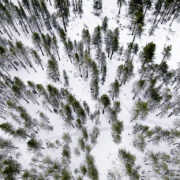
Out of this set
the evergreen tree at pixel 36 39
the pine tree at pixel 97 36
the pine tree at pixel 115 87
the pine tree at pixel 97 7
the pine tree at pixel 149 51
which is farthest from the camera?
the pine tree at pixel 97 7

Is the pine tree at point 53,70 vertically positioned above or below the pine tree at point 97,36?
below

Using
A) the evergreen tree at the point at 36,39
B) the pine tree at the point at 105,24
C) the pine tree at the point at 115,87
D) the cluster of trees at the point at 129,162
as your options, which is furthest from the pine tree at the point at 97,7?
the cluster of trees at the point at 129,162

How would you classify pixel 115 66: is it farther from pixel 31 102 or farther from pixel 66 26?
pixel 31 102

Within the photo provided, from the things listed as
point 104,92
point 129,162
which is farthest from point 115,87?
point 129,162

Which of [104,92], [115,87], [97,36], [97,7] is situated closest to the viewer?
[115,87]

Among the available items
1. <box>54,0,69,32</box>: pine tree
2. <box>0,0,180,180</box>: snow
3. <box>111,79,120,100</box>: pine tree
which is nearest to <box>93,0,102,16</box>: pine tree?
<box>0,0,180,180</box>: snow

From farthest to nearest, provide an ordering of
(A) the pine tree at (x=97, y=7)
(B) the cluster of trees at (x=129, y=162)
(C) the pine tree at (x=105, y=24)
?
(A) the pine tree at (x=97, y=7) → (C) the pine tree at (x=105, y=24) → (B) the cluster of trees at (x=129, y=162)

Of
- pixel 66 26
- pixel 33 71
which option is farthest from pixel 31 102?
pixel 66 26

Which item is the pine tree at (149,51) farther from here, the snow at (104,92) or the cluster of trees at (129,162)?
the cluster of trees at (129,162)

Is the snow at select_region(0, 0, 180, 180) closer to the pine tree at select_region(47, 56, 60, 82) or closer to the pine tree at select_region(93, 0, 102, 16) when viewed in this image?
the pine tree at select_region(93, 0, 102, 16)

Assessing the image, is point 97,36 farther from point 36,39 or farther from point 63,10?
point 36,39

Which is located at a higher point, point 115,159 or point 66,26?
point 66,26
